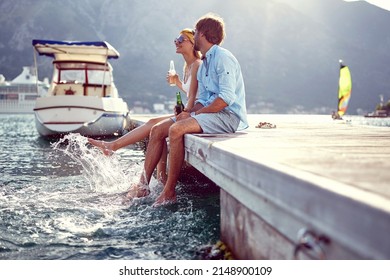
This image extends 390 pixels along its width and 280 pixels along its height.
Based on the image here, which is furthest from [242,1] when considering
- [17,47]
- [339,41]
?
[17,47]

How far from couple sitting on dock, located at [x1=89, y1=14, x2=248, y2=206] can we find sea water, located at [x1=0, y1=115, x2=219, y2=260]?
0.32 m

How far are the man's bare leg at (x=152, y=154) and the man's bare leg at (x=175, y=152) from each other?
389 millimetres

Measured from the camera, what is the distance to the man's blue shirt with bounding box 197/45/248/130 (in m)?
4.14

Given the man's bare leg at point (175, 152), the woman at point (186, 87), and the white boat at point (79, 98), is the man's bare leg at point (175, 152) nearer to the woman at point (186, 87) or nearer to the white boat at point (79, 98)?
the woman at point (186, 87)

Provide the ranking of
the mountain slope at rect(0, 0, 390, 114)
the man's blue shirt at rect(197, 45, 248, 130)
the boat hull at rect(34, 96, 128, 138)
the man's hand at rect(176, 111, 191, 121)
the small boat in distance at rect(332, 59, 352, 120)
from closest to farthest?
1. the man's blue shirt at rect(197, 45, 248, 130)
2. the man's hand at rect(176, 111, 191, 121)
3. the boat hull at rect(34, 96, 128, 138)
4. the small boat in distance at rect(332, 59, 352, 120)
5. the mountain slope at rect(0, 0, 390, 114)

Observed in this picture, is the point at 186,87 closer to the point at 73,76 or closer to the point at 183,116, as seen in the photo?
the point at 183,116

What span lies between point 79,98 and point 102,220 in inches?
444

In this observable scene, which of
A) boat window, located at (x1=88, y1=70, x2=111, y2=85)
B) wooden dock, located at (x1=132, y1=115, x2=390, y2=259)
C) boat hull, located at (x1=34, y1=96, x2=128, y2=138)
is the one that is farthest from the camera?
boat window, located at (x1=88, y1=70, x2=111, y2=85)

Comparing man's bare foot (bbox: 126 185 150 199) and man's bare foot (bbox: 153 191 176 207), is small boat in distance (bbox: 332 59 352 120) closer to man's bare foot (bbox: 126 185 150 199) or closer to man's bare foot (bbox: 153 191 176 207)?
man's bare foot (bbox: 126 185 150 199)

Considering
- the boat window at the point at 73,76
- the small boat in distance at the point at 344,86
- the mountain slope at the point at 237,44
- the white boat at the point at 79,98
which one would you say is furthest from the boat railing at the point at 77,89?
the mountain slope at the point at 237,44

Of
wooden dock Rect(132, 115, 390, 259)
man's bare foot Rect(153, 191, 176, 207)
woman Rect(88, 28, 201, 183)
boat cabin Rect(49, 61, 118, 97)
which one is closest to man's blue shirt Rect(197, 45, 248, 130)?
woman Rect(88, 28, 201, 183)

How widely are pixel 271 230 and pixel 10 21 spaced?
7022 inches

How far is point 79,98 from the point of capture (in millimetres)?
14492
